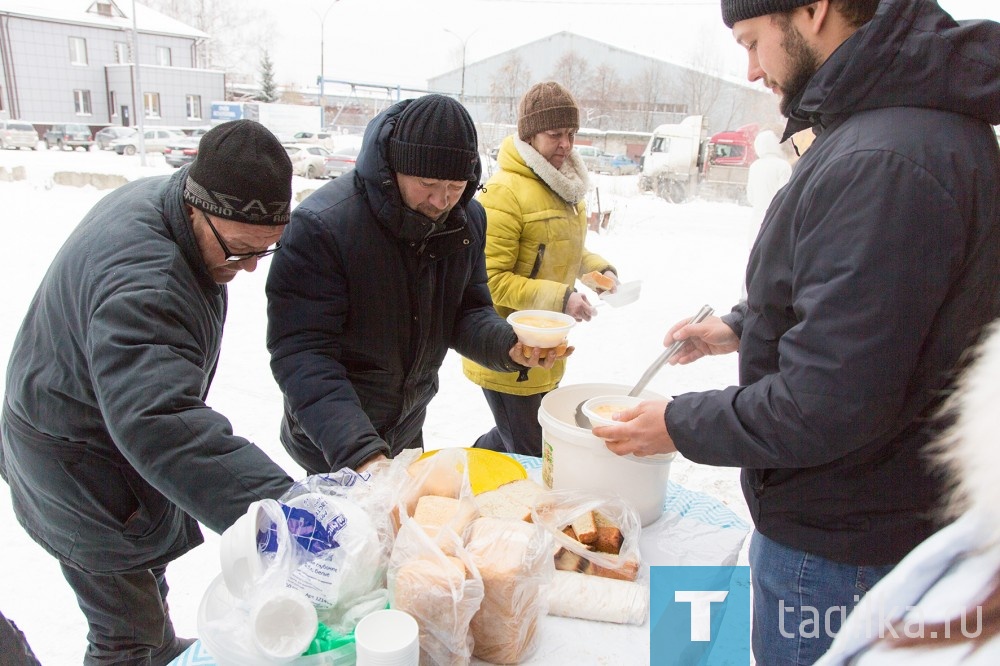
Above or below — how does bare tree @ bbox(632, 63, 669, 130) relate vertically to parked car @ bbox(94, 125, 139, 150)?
above

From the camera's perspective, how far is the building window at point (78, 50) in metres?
27.5

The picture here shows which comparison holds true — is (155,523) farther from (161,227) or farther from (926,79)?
(926,79)

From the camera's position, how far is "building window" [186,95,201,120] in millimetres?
30423

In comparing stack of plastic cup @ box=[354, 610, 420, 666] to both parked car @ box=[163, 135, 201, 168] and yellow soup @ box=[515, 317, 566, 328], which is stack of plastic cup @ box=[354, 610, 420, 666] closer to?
yellow soup @ box=[515, 317, 566, 328]

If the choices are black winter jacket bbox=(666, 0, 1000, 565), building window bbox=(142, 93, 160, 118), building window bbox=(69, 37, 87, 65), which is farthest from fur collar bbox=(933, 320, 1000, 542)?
building window bbox=(69, 37, 87, 65)

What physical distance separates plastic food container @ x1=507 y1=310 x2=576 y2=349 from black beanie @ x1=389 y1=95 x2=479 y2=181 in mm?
508

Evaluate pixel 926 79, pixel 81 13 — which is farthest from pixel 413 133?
pixel 81 13

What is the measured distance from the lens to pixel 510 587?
3.53 feet

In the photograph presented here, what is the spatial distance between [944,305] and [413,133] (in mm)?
1269

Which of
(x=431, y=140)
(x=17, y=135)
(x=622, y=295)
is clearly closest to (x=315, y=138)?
(x=17, y=135)

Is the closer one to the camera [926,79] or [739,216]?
[926,79]

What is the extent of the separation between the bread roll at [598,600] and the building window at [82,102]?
34.6 metres

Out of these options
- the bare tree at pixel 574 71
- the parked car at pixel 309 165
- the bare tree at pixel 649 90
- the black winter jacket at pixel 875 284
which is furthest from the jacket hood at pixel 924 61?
the bare tree at pixel 649 90

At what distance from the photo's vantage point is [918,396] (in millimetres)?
1098
